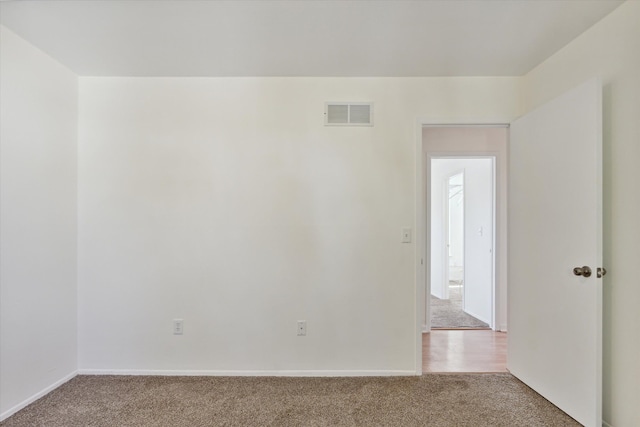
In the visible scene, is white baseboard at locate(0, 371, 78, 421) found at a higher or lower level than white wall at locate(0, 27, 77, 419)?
lower

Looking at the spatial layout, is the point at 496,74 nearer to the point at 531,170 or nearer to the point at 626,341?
the point at 531,170

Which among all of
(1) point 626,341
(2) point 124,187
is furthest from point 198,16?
(1) point 626,341

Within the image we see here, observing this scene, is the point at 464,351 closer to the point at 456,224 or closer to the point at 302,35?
the point at 302,35

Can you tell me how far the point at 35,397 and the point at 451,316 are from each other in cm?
433

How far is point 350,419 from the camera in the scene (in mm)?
1958

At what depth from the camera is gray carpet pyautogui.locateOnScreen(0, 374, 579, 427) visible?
1.95 metres

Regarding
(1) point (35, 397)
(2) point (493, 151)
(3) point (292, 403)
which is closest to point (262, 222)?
(3) point (292, 403)

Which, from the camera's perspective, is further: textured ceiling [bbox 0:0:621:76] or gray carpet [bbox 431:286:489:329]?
gray carpet [bbox 431:286:489:329]

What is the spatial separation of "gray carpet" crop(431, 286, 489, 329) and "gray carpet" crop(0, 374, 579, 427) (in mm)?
1378

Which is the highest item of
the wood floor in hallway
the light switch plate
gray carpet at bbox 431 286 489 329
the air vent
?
the air vent

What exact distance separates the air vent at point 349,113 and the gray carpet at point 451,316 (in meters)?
2.76

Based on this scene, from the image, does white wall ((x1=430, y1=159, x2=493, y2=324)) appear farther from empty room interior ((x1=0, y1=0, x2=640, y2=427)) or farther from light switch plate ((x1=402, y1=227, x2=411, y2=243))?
light switch plate ((x1=402, y1=227, x2=411, y2=243))

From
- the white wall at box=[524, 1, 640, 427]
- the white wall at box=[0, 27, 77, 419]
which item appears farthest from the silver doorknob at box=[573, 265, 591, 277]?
the white wall at box=[0, 27, 77, 419]

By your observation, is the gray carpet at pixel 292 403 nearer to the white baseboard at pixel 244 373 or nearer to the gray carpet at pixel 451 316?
the white baseboard at pixel 244 373
